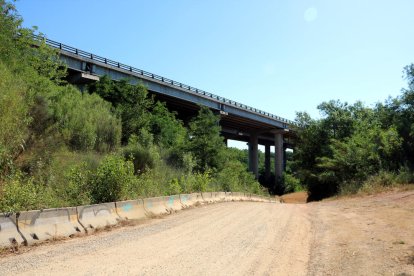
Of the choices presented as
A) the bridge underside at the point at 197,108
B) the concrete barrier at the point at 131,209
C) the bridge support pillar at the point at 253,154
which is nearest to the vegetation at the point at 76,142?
the concrete barrier at the point at 131,209

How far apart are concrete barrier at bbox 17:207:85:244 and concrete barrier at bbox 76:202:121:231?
254 millimetres

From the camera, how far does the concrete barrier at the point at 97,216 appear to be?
31.9ft

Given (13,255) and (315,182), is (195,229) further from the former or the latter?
(315,182)

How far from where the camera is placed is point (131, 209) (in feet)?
40.5

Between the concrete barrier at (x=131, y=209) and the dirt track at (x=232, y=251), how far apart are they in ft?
2.48

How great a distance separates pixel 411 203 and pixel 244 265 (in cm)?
1104

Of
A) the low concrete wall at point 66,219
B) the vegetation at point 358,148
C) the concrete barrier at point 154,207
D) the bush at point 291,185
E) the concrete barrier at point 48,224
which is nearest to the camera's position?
the low concrete wall at point 66,219

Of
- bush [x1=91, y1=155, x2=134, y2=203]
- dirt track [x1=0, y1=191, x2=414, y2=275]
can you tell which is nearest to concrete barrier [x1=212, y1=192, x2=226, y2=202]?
bush [x1=91, y1=155, x2=134, y2=203]

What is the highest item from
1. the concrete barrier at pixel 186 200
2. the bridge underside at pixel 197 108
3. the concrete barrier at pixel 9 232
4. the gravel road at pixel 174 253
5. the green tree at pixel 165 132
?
the bridge underside at pixel 197 108

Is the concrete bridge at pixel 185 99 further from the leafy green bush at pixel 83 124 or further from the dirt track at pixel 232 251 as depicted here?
the dirt track at pixel 232 251

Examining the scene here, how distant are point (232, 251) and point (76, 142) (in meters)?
13.8

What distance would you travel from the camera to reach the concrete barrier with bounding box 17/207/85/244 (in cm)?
786

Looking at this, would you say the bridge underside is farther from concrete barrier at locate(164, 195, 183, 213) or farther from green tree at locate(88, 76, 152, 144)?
concrete barrier at locate(164, 195, 183, 213)

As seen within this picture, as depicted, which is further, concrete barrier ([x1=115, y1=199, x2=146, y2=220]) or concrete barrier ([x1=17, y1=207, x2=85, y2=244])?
concrete barrier ([x1=115, y1=199, x2=146, y2=220])
